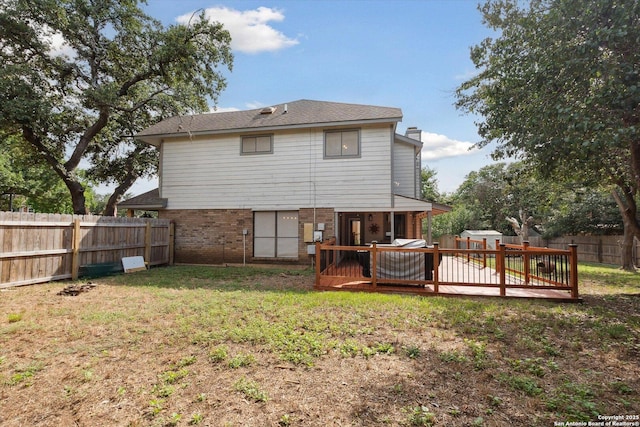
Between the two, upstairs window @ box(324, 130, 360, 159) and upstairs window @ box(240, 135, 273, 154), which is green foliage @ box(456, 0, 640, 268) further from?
upstairs window @ box(240, 135, 273, 154)

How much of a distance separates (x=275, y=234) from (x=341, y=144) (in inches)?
168

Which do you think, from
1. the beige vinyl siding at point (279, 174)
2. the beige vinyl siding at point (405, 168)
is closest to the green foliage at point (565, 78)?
the beige vinyl siding at point (279, 174)

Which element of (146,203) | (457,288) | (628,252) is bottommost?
(457,288)

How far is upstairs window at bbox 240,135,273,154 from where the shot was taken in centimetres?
1192

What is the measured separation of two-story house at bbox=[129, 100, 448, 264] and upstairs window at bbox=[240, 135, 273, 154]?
39mm

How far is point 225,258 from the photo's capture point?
1214 cm

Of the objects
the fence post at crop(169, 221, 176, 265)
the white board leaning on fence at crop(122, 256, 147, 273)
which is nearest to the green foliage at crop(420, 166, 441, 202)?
the fence post at crop(169, 221, 176, 265)

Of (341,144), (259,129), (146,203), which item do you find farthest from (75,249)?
(341,144)

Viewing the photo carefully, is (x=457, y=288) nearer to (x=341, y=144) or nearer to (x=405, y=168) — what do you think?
(x=405, y=168)

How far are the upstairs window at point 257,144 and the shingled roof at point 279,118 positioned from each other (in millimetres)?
461

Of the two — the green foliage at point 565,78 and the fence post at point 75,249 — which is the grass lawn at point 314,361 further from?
the green foliage at point 565,78

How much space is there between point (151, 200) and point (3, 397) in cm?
1081

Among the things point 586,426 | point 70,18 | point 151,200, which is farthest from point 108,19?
point 586,426

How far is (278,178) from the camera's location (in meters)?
11.8
